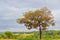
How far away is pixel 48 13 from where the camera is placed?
36.0m

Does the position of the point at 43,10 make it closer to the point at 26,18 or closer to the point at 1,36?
the point at 26,18

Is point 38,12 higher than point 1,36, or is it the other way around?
point 38,12

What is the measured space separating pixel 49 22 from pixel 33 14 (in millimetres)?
3058

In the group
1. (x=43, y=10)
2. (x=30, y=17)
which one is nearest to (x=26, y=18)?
(x=30, y=17)

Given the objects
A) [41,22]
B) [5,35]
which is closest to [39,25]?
[41,22]

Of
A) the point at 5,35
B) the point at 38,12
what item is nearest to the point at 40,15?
the point at 38,12

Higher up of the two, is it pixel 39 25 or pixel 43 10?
pixel 43 10

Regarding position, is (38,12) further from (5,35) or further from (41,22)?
(5,35)

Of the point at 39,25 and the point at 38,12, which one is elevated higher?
the point at 38,12

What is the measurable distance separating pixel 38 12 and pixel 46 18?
5.52ft

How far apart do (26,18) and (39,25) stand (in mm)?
2519

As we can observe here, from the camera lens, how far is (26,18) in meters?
36.1

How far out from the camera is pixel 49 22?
36.1 meters

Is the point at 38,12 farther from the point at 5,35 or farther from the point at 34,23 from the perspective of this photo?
the point at 5,35
